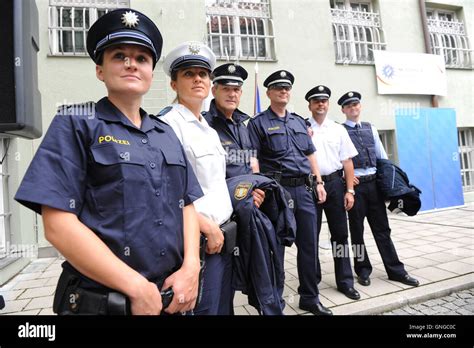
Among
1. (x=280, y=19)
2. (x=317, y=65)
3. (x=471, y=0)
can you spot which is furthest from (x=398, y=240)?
(x=471, y=0)

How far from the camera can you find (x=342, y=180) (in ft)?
9.08

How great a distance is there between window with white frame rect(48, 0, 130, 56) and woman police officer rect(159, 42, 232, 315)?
166 inches

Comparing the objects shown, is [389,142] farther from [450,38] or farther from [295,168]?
[295,168]

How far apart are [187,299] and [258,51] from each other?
5.68 metres

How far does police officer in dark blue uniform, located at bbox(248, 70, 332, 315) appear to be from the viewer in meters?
2.30

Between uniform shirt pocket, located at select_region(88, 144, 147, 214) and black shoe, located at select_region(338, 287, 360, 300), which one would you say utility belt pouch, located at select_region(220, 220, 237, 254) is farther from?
black shoe, located at select_region(338, 287, 360, 300)

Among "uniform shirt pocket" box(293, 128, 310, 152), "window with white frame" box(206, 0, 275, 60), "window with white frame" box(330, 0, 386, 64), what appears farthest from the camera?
"window with white frame" box(330, 0, 386, 64)

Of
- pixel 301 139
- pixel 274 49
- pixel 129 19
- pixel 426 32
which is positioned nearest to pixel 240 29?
pixel 274 49

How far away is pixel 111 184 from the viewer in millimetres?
931

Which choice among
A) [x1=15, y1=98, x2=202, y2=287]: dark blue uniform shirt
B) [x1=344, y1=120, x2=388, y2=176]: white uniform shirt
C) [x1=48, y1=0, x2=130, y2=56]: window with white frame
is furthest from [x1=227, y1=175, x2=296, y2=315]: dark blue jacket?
[x1=48, y1=0, x2=130, y2=56]: window with white frame

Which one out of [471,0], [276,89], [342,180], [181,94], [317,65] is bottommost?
[342,180]

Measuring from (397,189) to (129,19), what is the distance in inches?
110

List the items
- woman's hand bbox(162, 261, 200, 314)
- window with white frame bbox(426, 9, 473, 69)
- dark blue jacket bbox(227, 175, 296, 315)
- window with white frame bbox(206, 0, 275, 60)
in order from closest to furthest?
woman's hand bbox(162, 261, 200, 314) → dark blue jacket bbox(227, 175, 296, 315) → window with white frame bbox(206, 0, 275, 60) → window with white frame bbox(426, 9, 473, 69)

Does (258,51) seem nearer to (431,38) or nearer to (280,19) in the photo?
(280,19)
